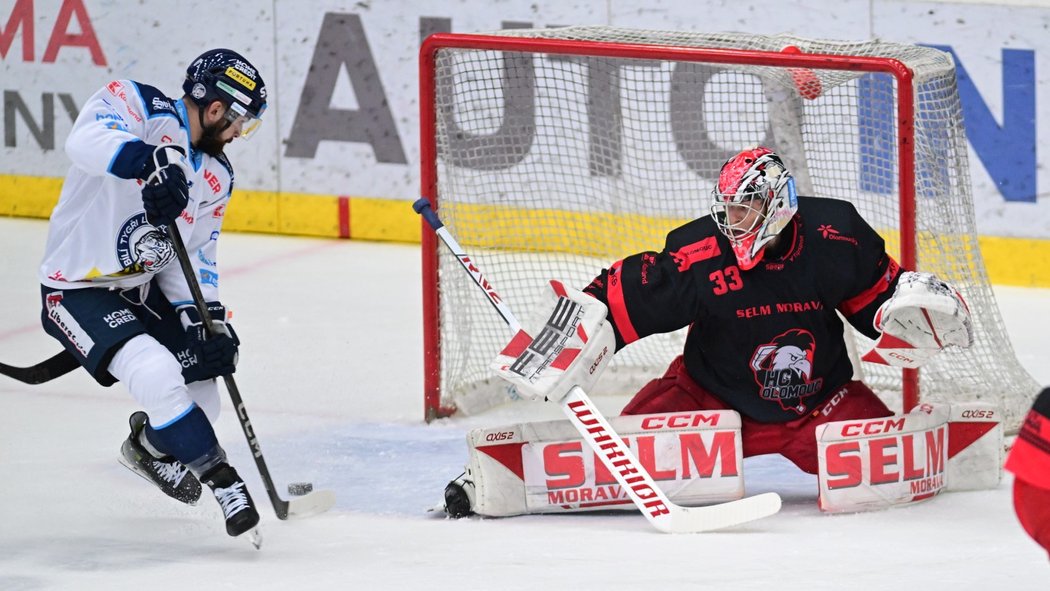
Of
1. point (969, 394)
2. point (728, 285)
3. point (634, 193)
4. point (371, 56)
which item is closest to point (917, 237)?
point (969, 394)

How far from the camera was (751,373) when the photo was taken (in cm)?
380

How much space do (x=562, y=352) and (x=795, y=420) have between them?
0.56 m

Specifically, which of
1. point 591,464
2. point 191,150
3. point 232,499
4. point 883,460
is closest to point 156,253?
point 191,150

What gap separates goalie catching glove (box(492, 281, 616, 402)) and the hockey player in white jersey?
24.3 inches

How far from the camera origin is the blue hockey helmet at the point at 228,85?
144 inches

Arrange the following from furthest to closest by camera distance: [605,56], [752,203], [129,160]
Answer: [605,56]
[752,203]
[129,160]

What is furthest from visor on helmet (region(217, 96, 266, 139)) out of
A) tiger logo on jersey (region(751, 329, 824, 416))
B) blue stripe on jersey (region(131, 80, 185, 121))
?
tiger logo on jersey (region(751, 329, 824, 416))

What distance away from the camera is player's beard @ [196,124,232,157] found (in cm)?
376

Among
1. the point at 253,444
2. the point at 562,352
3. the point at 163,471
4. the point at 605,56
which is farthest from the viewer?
the point at 605,56

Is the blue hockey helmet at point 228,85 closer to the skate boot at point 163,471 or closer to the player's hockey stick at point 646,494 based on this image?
the skate boot at point 163,471

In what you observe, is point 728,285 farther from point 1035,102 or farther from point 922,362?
point 1035,102

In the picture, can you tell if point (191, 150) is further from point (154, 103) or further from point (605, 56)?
point (605, 56)

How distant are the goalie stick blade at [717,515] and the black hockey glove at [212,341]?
3.19 ft

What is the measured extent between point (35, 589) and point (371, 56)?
12.6 feet
